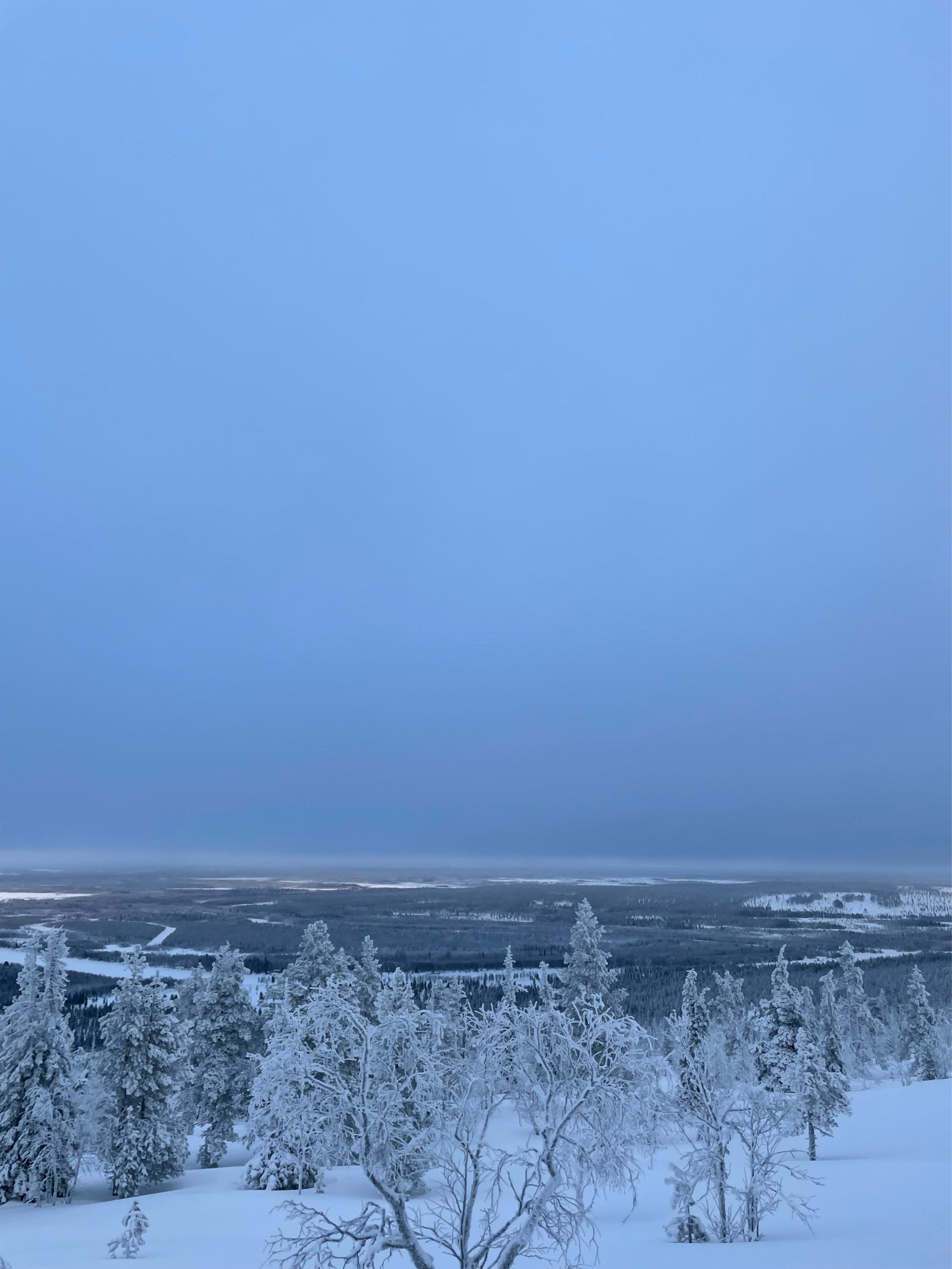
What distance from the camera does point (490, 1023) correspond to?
15.4 metres

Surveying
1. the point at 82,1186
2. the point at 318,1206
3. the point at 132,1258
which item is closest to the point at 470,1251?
the point at 132,1258

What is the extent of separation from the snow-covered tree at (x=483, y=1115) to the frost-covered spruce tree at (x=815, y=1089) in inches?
1225

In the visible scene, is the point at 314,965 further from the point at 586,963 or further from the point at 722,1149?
the point at 722,1149

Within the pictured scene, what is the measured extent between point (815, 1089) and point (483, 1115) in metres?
37.7

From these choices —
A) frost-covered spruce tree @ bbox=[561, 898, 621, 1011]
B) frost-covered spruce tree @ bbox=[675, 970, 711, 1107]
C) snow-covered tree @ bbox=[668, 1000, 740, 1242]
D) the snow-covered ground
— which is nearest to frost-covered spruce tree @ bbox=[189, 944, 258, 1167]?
the snow-covered ground

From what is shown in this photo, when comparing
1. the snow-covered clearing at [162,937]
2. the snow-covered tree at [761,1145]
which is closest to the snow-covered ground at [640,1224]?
the snow-covered tree at [761,1145]

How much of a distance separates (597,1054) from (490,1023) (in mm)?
3223

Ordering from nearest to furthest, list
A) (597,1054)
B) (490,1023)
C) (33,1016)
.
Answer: (490,1023) → (597,1054) → (33,1016)

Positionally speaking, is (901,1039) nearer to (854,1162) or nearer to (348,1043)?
(854,1162)

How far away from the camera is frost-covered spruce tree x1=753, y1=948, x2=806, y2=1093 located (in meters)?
41.5

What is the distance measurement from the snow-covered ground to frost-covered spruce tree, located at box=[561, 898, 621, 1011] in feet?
32.4

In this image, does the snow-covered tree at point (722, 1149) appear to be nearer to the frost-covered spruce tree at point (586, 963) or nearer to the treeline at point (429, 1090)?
the treeline at point (429, 1090)

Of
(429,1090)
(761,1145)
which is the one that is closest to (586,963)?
(761,1145)

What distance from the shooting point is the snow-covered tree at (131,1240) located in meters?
22.1
